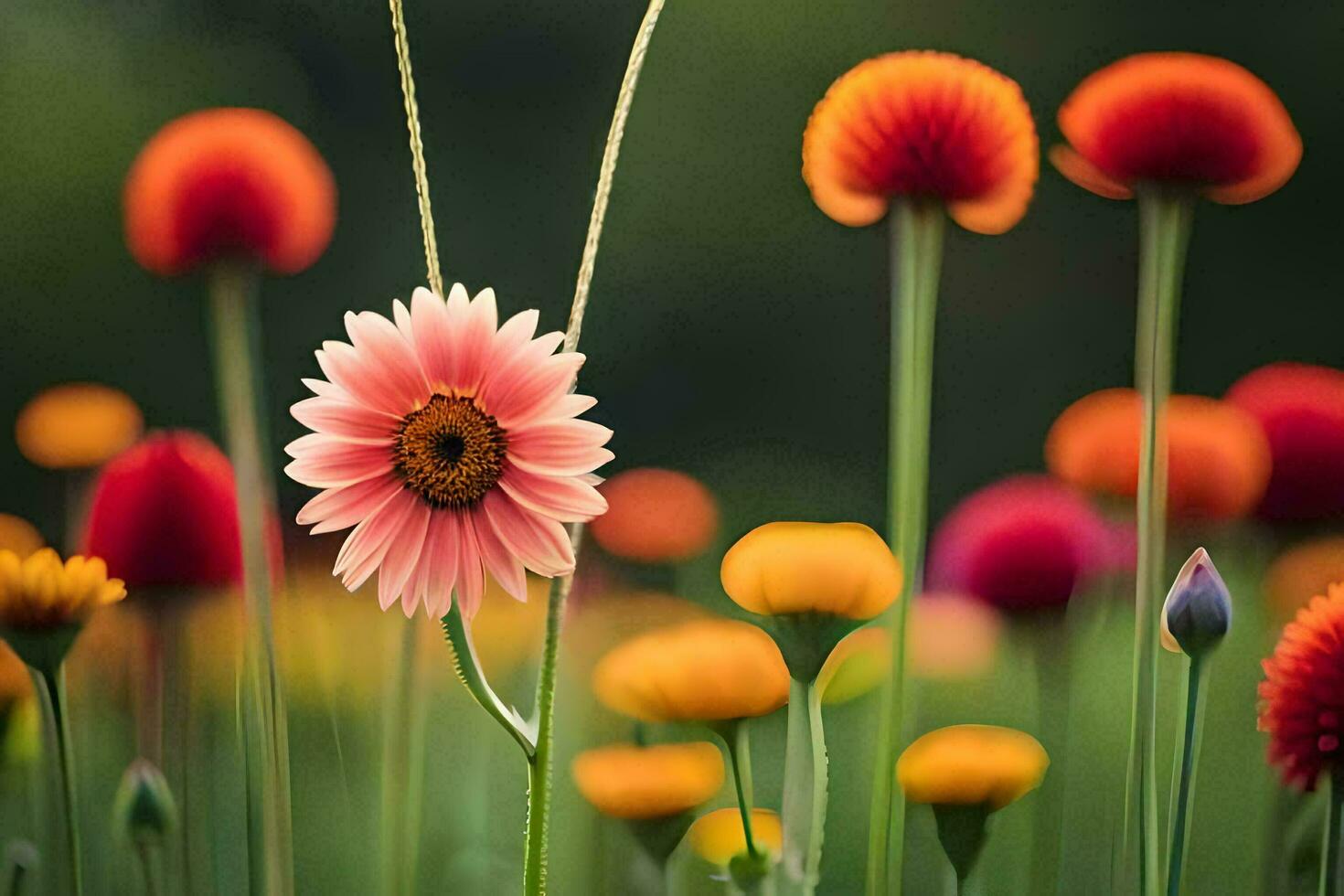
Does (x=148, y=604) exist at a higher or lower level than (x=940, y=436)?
lower

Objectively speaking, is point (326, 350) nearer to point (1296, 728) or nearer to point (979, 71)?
point (979, 71)

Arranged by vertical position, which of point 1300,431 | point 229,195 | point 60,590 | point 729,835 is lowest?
point 729,835

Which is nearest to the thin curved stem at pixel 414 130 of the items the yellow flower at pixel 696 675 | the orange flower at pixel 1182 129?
the yellow flower at pixel 696 675

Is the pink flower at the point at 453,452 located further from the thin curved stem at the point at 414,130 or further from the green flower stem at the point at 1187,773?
the green flower stem at the point at 1187,773

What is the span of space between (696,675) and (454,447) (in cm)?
17

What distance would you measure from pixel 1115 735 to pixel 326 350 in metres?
0.46

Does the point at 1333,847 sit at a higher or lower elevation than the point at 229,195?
lower

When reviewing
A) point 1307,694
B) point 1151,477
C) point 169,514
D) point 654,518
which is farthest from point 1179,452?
point 169,514

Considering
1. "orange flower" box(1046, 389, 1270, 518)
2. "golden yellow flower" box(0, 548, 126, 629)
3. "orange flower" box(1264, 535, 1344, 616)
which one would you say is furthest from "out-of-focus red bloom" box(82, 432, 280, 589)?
"orange flower" box(1264, 535, 1344, 616)

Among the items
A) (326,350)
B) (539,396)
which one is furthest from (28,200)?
(539,396)

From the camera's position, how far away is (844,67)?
0.63 meters

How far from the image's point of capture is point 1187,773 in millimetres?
620

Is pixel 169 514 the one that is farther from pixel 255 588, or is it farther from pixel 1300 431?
pixel 1300 431

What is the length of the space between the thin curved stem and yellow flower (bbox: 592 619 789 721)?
0.77 feet
